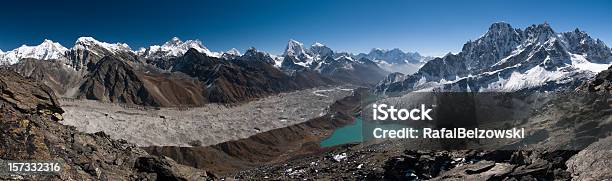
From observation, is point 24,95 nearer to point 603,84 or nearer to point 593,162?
point 593,162

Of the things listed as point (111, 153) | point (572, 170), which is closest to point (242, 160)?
point (111, 153)

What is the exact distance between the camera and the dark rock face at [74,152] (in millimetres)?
39625

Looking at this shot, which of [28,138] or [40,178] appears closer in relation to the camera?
[40,178]

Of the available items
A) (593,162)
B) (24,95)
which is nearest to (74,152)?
(24,95)

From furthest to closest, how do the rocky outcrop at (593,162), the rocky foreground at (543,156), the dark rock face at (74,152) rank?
the dark rock face at (74,152), the rocky foreground at (543,156), the rocky outcrop at (593,162)

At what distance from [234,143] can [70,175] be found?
136447 millimetres

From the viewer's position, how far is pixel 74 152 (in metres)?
44.5

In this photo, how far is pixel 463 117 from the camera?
146 ft

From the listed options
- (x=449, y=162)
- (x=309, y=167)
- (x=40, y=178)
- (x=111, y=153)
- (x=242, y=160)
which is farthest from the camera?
(x=242, y=160)

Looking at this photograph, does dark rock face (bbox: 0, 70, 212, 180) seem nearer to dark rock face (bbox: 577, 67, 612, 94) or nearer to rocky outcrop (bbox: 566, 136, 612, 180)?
rocky outcrop (bbox: 566, 136, 612, 180)

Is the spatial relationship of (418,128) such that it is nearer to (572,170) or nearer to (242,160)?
(572,170)

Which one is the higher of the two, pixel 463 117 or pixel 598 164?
pixel 463 117

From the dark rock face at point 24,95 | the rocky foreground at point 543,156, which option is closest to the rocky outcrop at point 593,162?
the rocky foreground at point 543,156

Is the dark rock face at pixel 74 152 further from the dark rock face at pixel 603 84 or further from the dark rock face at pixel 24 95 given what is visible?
the dark rock face at pixel 603 84
